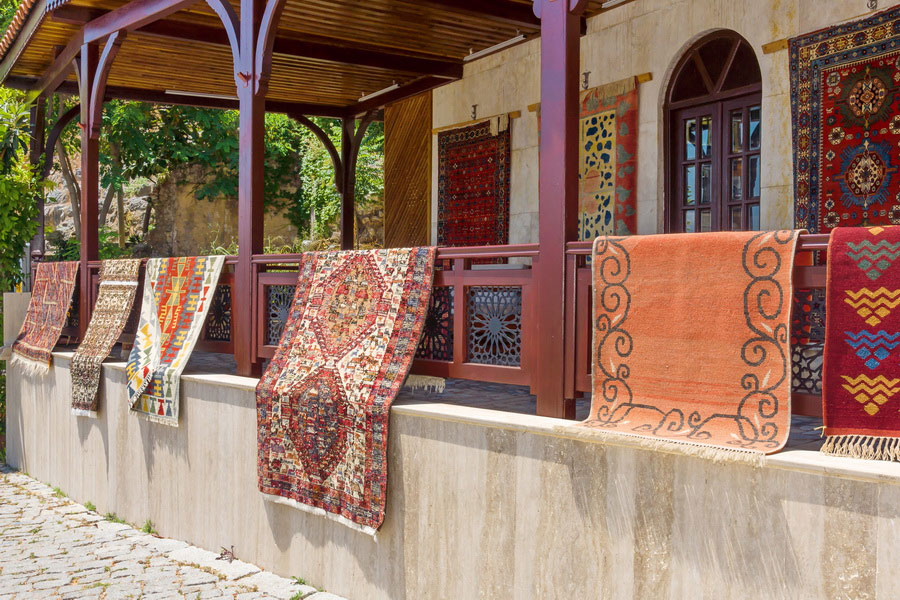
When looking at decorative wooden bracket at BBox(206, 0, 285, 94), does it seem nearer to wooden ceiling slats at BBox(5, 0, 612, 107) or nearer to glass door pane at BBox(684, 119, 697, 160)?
wooden ceiling slats at BBox(5, 0, 612, 107)

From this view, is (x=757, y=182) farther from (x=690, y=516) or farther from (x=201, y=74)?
(x=201, y=74)

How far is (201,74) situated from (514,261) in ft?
13.7

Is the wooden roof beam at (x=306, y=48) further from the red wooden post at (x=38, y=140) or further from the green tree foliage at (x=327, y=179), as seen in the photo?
the green tree foliage at (x=327, y=179)

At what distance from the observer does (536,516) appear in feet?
13.5

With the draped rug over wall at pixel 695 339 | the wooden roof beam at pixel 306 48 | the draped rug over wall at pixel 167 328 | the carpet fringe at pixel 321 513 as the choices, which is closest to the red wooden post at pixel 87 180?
the wooden roof beam at pixel 306 48

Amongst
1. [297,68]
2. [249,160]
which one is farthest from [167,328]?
[297,68]

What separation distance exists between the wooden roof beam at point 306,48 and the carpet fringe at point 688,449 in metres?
5.89

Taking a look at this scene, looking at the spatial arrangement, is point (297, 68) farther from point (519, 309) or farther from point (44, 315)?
point (519, 309)

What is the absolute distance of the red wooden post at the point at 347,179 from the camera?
A: 12.3 meters

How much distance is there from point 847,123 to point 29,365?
7415 millimetres

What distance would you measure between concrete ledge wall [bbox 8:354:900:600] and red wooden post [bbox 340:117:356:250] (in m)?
6.05

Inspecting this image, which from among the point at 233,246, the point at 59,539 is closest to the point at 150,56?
the point at 59,539

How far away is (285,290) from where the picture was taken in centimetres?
604

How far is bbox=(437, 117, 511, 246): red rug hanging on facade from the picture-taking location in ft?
30.1
